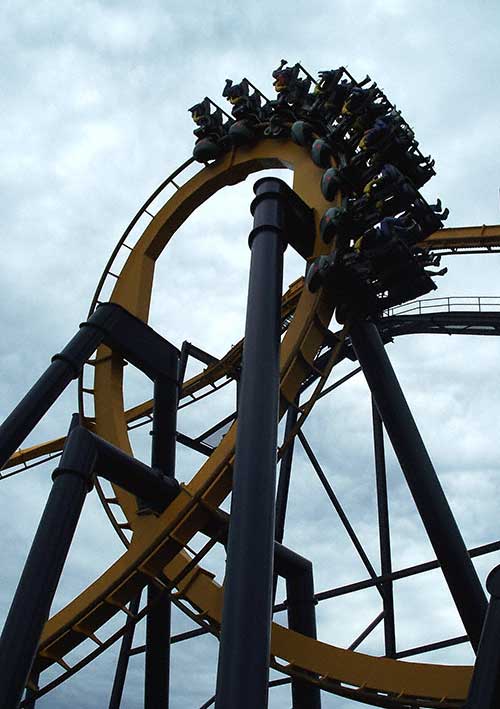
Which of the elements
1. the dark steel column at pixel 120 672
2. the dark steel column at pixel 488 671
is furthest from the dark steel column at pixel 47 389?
the dark steel column at pixel 488 671

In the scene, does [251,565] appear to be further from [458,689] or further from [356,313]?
[356,313]

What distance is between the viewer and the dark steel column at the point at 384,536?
400 inches

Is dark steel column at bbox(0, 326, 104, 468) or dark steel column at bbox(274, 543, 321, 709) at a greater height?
dark steel column at bbox(0, 326, 104, 468)

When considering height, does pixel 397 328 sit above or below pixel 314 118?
above

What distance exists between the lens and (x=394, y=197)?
8.25 meters

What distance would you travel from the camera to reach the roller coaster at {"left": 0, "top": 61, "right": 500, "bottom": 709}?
6.44 meters

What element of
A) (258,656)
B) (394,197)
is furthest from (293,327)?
(258,656)

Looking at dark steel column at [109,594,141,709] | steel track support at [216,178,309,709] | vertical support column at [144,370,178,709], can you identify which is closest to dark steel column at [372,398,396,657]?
dark steel column at [109,594,141,709]

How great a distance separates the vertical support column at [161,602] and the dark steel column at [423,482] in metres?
1.94

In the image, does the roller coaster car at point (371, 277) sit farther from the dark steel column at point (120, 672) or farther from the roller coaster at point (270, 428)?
the dark steel column at point (120, 672)

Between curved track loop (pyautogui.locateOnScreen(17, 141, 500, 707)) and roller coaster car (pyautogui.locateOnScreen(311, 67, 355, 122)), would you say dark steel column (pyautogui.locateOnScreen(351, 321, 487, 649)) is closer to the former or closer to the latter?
curved track loop (pyautogui.locateOnScreen(17, 141, 500, 707))

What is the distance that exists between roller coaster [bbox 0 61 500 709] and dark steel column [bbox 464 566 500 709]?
4.65 feet

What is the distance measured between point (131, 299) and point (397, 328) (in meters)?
4.86

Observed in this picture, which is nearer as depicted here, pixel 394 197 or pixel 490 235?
pixel 394 197
